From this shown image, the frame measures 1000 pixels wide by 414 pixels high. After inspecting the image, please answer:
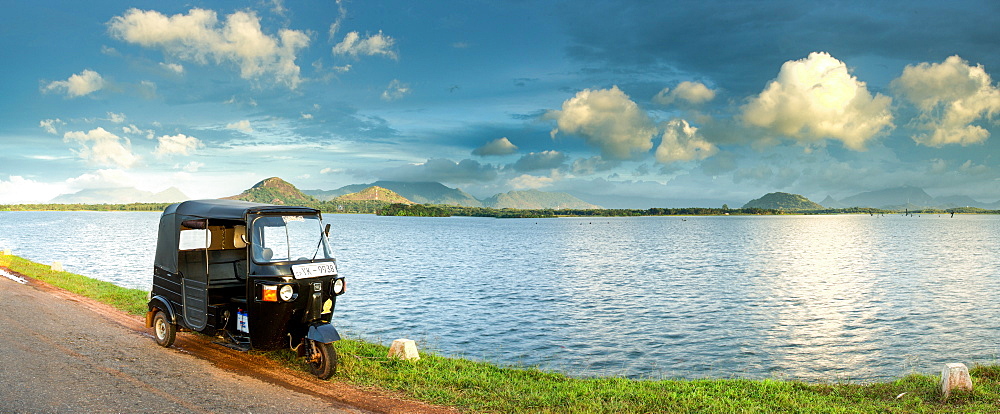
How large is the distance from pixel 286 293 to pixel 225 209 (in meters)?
2.61

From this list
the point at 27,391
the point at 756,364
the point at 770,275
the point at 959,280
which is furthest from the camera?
the point at 770,275

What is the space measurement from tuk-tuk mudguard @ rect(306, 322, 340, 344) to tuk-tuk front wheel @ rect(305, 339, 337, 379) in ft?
0.53

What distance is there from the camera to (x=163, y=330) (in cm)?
1469

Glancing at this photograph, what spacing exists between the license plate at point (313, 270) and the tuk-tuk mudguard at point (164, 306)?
4.49 m

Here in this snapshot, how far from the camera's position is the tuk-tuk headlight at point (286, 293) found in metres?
11.8

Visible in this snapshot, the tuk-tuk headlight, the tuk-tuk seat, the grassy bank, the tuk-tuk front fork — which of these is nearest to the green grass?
the tuk-tuk seat

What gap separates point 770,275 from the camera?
49.6m

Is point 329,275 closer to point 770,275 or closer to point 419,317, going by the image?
point 419,317

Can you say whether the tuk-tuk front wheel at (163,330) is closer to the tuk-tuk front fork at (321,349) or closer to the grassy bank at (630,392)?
the grassy bank at (630,392)

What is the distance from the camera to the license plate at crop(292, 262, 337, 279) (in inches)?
474

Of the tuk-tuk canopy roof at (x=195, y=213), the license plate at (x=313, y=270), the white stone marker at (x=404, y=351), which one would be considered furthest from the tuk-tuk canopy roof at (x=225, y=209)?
the white stone marker at (x=404, y=351)

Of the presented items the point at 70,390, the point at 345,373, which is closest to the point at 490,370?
the point at 345,373

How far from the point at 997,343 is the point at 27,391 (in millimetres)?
31862

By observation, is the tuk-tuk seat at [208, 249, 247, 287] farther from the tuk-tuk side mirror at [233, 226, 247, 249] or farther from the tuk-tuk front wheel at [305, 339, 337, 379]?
the tuk-tuk front wheel at [305, 339, 337, 379]
